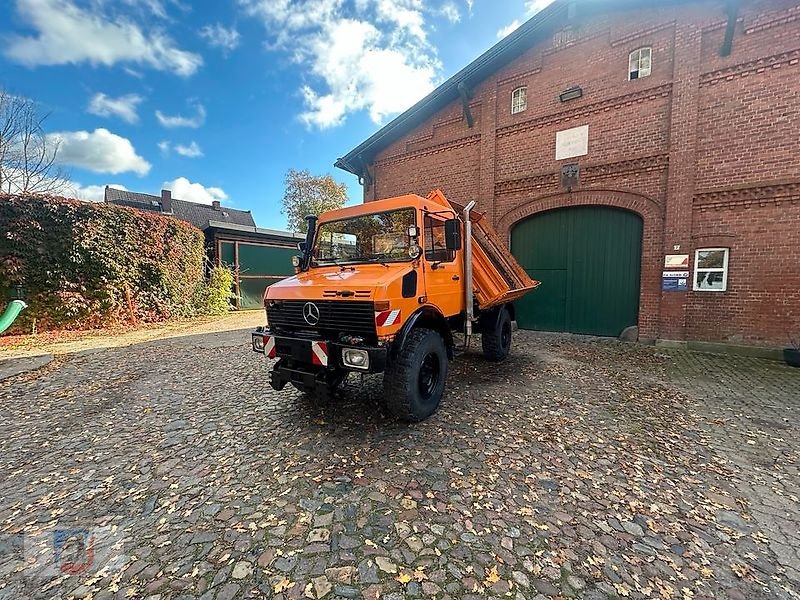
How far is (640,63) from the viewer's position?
7.66m

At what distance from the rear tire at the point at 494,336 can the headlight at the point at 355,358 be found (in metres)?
3.35

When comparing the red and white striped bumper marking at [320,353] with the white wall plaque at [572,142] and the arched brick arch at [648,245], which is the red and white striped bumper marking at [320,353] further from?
the white wall plaque at [572,142]

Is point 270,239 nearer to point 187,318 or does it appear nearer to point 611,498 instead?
point 187,318

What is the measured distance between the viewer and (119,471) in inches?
114

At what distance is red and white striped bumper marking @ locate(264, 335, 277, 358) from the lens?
12.2 ft

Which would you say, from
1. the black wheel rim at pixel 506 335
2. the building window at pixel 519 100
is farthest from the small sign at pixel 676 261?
the building window at pixel 519 100

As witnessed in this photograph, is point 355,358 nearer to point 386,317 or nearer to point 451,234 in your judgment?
point 386,317

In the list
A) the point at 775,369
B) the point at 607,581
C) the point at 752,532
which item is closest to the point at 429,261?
the point at 607,581

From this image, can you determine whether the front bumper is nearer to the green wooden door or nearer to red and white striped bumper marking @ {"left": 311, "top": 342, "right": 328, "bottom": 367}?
red and white striped bumper marking @ {"left": 311, "top": 342, "right": 328, "bottom": 367}

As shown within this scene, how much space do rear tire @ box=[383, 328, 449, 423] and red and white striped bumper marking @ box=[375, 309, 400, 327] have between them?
1.10 ft

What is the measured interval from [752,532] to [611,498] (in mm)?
773

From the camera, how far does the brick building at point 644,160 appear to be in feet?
21.5

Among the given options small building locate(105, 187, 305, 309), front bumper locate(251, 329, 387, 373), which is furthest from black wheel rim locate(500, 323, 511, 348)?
small building locate(105, 187, 305, 309)

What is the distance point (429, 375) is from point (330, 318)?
4.28 ft
